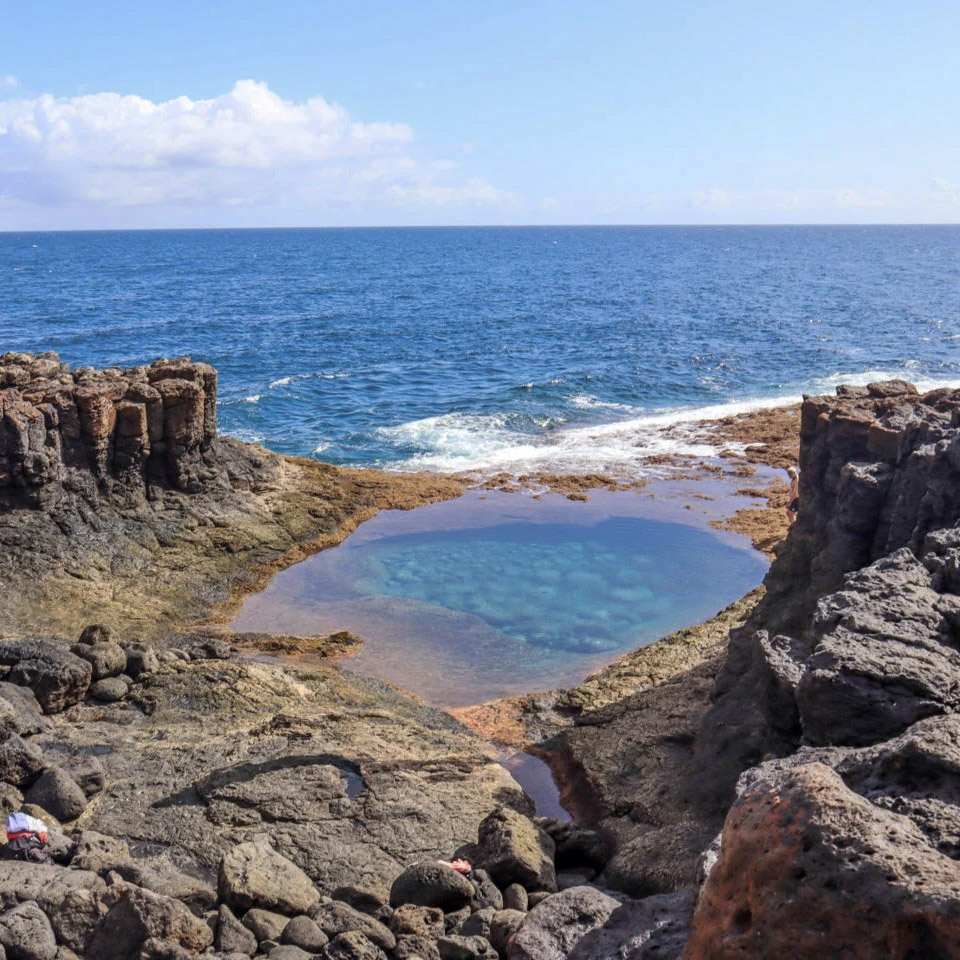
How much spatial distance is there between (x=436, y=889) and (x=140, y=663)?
29.6ft

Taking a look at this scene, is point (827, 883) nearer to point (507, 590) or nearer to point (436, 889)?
point (436, 889)

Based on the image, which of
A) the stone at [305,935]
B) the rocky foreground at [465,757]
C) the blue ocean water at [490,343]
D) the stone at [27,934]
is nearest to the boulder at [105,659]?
the rocky foreground at [465,757]

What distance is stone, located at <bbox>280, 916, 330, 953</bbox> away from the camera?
10.4 m

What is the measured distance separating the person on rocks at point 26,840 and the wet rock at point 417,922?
14.3 feet

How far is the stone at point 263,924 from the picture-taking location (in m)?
10.6

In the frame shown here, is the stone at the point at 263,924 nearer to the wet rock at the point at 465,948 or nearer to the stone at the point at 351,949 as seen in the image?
the stone at the point at 351,949

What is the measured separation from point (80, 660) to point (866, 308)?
79.6 metres

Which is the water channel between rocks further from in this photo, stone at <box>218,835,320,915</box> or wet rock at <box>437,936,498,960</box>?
wet rock at <box>437,936,498,960</box>

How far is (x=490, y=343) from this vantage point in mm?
65000

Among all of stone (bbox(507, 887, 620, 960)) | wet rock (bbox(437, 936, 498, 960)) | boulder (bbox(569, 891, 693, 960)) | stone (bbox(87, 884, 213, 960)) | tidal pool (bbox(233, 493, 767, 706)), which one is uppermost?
boulder (bbox(569, 891, 693, 960))

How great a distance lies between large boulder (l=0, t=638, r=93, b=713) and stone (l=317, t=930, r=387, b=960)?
899 centimetres

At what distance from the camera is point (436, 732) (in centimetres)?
1758

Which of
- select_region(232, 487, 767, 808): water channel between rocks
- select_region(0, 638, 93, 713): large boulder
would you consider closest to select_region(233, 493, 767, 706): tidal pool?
select_region(232, 487, 767, 808): water channel between rocks

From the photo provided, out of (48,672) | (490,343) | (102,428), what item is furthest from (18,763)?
(490,343)
